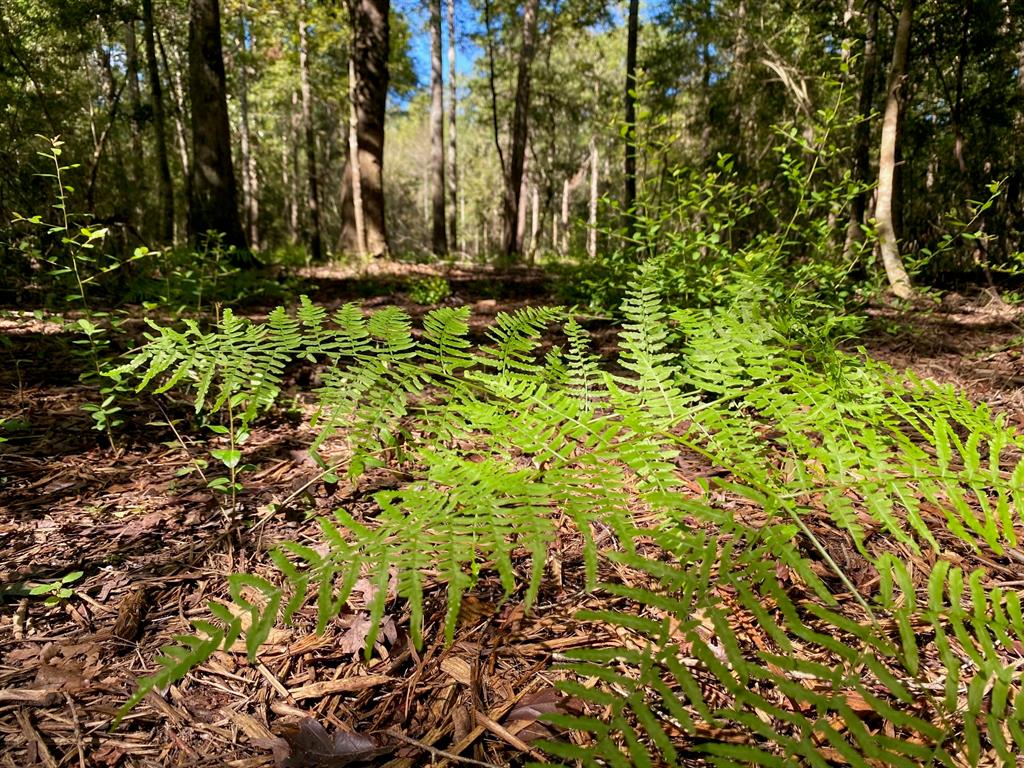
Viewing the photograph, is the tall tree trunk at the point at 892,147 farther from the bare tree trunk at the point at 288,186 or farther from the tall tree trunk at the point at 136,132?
the bare tree trunk at the point at 288,186

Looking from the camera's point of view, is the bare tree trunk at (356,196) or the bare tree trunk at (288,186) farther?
the bare tree trunk at (288,186)

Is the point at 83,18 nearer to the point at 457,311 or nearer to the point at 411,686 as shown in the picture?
the point at 457,311

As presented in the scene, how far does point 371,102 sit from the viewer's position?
344 inches

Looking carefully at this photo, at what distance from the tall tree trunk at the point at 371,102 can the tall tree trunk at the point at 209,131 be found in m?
2.44

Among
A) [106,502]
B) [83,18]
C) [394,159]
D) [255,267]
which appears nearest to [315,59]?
[83,18]

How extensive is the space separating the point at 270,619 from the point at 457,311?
106cm

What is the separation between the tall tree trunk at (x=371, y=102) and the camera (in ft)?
28.0

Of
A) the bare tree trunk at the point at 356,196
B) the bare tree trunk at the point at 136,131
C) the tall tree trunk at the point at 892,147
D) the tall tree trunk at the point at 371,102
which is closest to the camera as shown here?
the tall tree trunk at the point at 892,147

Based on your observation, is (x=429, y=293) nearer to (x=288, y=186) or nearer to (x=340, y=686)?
(x=340, y=686)

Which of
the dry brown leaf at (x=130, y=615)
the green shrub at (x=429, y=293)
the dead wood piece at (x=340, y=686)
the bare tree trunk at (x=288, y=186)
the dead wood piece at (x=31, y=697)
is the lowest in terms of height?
the dead wood piece at (x=340, y=686)

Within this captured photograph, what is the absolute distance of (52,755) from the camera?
45.9 inches

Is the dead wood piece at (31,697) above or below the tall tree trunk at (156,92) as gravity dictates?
below

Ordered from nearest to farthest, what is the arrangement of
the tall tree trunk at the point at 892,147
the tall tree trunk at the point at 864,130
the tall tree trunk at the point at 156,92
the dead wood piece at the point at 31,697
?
1. the dead wood piece at the point at 31,697
2. the tall tree trunk at the point at 892,147
3. the tall tree trunk at the point at 864,130
4. the tall tree trunk at the point at 156,92

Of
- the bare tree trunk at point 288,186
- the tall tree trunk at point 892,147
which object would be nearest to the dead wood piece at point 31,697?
the tall tree trunk at point 892,147
